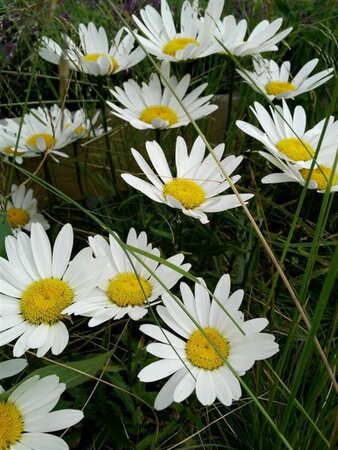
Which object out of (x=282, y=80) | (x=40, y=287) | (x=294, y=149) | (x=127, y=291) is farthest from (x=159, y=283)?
(x=282, y=80)

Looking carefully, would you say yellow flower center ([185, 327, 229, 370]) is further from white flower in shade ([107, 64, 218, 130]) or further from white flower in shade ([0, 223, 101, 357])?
white flower in shade ([107, 64, 218, 130])

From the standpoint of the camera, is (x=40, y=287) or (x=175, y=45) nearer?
(x=40, y=287)

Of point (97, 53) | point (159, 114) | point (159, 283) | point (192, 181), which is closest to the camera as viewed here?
point (159, 283)

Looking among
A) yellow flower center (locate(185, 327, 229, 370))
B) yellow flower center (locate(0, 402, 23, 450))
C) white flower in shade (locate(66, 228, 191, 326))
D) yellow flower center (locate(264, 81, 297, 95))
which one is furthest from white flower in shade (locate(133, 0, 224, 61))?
yellow flower center (locate(0, 402, 23, 450))

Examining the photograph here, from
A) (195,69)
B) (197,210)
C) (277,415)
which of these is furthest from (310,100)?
(277,415)

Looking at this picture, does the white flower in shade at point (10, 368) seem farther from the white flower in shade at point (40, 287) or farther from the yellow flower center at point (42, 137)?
the yellow flower center at point (42, 137)

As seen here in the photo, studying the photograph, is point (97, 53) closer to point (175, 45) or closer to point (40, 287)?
point (175, 45)

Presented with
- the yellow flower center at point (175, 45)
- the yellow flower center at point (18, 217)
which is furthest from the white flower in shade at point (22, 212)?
the yellow flower center at point (175, 45)
